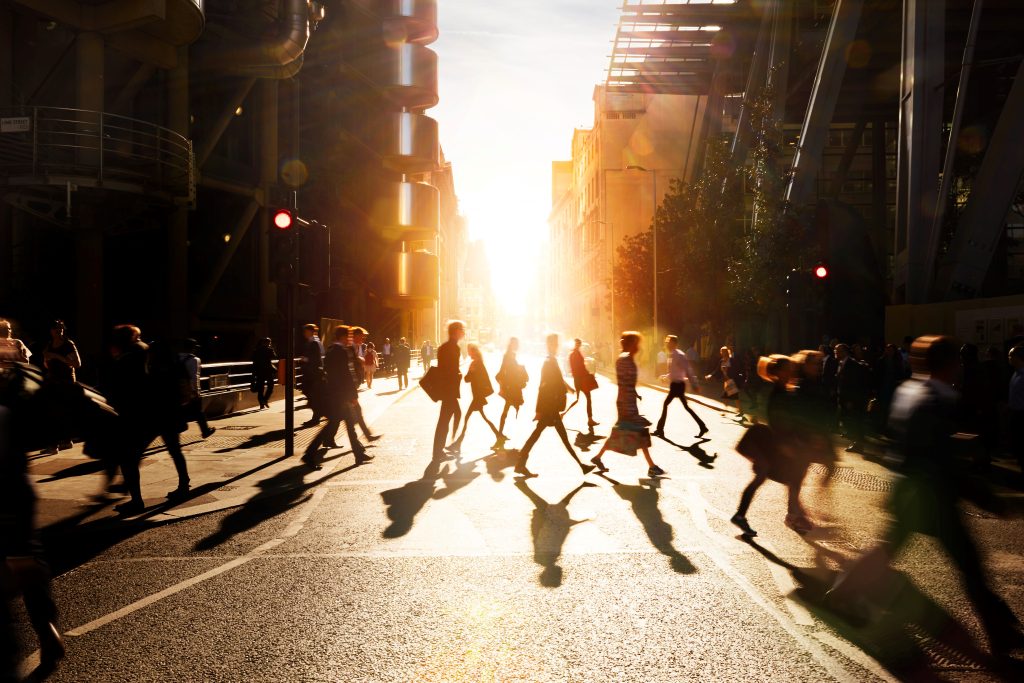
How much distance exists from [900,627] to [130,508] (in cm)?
656

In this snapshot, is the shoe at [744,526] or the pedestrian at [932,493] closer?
the pedestrian at [932,493]

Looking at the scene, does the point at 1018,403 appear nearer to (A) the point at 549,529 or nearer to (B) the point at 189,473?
(A) the point at 549,529

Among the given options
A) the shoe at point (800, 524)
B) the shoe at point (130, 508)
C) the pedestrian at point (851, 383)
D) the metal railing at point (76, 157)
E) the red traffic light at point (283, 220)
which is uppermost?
the metal railing at point (76, 157)

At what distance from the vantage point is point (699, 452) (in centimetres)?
1261

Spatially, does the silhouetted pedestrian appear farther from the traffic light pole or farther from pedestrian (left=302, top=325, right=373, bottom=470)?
the traffic light pole

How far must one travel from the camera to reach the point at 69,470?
10.7 metres

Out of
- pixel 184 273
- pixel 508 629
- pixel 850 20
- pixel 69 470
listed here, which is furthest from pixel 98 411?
pixel 850 20

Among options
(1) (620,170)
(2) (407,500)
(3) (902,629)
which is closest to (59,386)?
(2) (407,500)

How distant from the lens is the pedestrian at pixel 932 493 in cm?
471

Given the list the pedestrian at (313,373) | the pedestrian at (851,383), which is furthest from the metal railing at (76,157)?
the pedestrian at (851,383)

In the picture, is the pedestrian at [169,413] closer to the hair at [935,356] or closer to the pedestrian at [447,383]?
the pedestrian at [447,383]

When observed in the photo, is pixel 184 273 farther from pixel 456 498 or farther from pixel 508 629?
pixel 508 629

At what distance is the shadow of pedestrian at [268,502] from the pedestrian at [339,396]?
623 millimetres

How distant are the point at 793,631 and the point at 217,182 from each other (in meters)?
29.0
